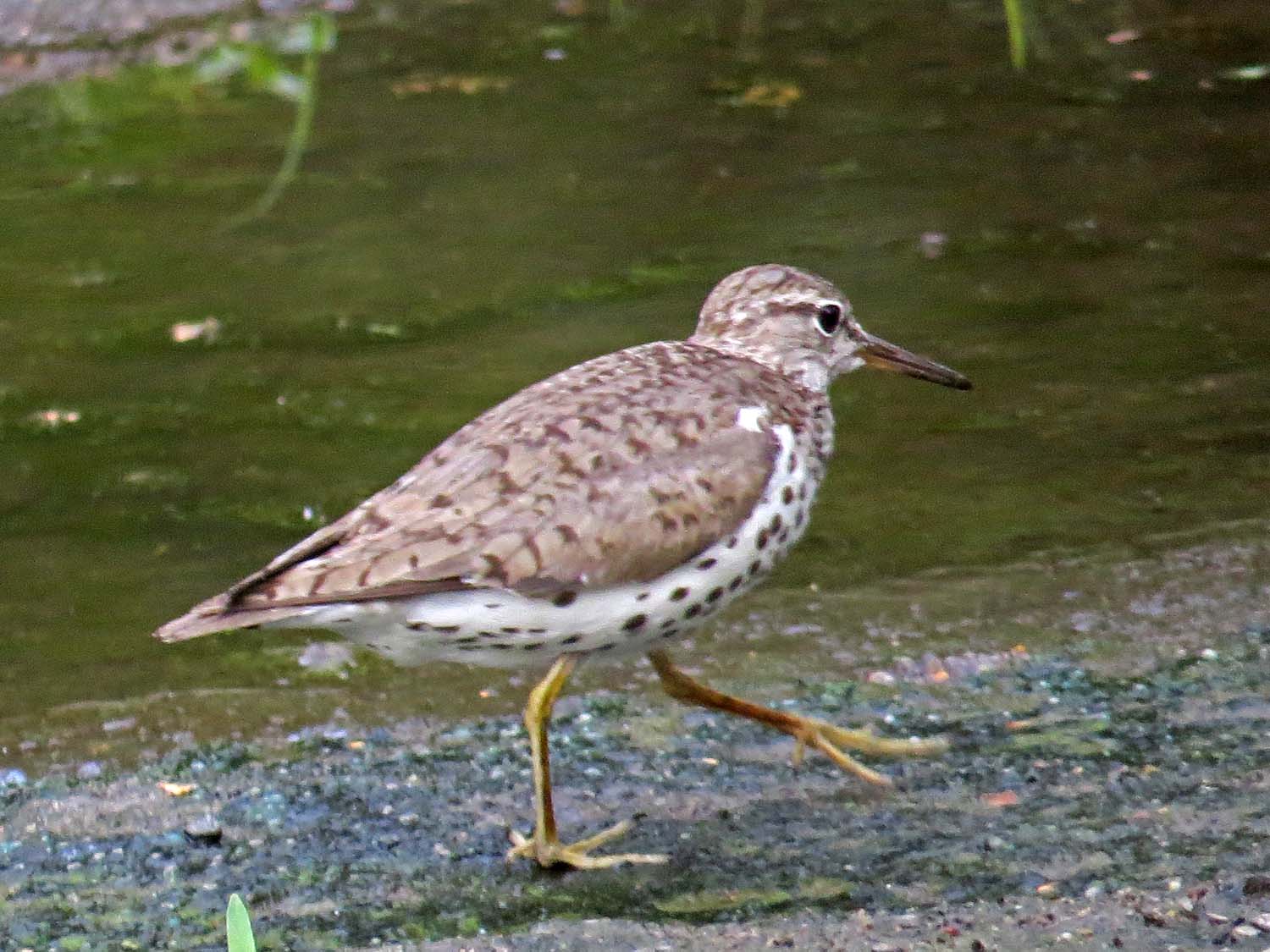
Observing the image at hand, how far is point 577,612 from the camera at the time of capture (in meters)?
4.90

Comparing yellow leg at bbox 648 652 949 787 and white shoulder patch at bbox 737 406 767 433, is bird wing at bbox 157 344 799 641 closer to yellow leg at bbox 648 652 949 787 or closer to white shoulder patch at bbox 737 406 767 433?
white shoulder patch at bbox 737 406 767 433

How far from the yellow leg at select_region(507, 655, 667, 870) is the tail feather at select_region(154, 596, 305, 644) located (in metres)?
0.68

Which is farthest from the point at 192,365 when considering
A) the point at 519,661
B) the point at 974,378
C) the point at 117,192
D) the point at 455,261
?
the point at 519,661

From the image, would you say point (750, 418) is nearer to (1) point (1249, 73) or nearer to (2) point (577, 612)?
(2) point (577, 612)

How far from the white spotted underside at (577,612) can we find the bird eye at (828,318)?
26.9 inches

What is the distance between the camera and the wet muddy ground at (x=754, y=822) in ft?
14.8

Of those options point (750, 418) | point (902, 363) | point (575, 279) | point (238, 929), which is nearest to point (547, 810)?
point (750, 418)

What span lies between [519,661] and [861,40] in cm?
757

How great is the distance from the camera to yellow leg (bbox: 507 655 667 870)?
5.01 m

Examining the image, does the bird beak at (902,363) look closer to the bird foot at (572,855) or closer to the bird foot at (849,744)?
the bird foot at (849,744)

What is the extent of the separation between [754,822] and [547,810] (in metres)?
0.53

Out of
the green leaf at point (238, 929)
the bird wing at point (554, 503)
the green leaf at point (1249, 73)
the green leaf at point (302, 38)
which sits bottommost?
the green leaf at point (1249, 73)

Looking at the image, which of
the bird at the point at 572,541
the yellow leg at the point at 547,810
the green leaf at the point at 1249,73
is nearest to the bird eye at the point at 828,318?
the bird at the point at 572,541

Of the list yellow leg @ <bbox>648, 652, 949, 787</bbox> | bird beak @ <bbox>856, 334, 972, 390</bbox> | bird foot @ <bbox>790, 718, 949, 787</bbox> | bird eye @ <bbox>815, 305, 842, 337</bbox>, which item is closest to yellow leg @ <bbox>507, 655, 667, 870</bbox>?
yellow leg @ <bbox>648, 652, 949, 787</bbox>
